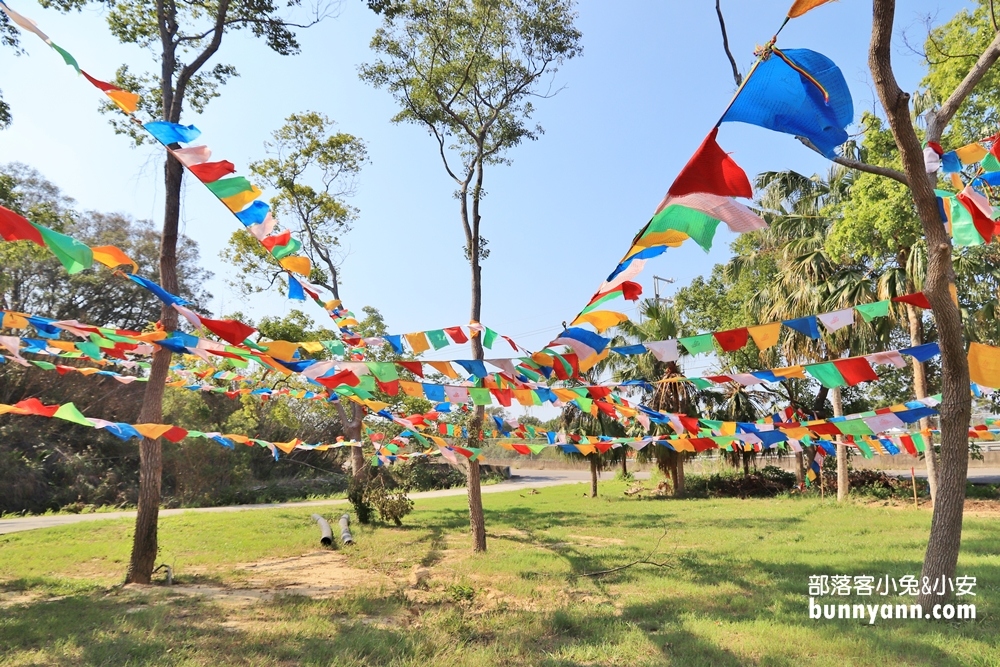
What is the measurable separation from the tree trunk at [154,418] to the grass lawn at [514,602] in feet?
1.78

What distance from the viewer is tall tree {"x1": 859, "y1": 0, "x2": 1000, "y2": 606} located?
4.98m

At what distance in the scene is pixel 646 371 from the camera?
64.8 ft

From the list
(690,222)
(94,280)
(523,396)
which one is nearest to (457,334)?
(523,396)

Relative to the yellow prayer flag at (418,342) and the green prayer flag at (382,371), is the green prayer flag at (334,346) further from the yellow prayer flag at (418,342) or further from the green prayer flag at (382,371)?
the green prayer flag at (382,371)

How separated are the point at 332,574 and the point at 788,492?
53.0 ft

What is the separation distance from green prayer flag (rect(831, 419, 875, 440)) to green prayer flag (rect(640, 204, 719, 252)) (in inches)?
150

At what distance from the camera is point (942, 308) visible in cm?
525

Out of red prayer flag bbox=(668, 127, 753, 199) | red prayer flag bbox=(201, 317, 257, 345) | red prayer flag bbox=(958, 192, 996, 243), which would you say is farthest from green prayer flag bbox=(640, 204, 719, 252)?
red prayer flag bbox=(958, 192, 996, 243)

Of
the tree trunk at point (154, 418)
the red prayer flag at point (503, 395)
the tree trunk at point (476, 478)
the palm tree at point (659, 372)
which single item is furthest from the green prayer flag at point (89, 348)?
the palm tree at point (659, 372)

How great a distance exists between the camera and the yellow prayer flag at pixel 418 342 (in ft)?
19.9

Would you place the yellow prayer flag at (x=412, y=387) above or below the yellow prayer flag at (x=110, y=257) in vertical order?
below

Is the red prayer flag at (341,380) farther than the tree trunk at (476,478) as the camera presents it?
No

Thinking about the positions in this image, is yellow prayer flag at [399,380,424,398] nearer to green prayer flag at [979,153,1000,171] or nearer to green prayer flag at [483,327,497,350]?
green prayer flag at [483,327,497,350]

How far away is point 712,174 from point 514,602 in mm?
5237
